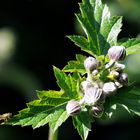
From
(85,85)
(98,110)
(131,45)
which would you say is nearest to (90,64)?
(85,85)

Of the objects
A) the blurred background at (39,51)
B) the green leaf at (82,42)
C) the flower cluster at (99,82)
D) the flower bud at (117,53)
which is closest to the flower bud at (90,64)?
the flower cluster at (99,82)

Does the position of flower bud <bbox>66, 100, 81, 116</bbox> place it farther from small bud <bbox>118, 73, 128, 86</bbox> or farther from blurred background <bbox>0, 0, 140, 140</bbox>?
blurred background <bbox>0, 0, 140, 140</bbox>

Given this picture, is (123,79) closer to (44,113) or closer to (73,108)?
(73,108)

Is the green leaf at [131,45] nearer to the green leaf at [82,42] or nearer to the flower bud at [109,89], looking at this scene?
the green leaf at [82,42]

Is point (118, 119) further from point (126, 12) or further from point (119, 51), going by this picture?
point (119, 51)

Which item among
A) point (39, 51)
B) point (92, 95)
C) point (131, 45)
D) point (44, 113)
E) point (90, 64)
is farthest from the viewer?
point (39, 51)

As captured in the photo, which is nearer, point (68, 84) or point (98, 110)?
point (98, 110)

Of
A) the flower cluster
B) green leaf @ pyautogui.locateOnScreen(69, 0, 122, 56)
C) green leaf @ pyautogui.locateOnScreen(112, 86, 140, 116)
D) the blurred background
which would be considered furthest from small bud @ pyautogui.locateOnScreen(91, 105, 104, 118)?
the blurred background

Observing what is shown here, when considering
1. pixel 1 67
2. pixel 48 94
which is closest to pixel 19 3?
pixel 1 67
